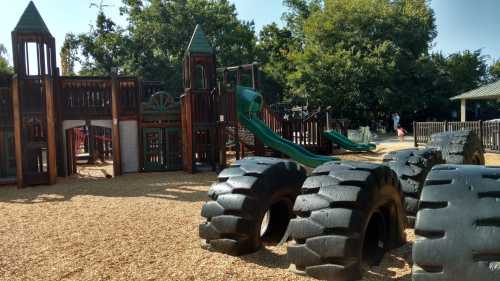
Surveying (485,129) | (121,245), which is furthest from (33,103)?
(485,129)

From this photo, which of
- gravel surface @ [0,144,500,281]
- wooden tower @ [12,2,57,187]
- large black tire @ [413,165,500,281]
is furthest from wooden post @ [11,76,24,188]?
large black tire @ [413,165,500,281]

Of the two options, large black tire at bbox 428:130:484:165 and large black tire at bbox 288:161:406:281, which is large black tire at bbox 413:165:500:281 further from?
large black tire at bbox 428:130:484:165

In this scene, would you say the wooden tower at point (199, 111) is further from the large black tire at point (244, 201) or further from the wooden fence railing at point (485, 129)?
the large black tire at point (244, 201)

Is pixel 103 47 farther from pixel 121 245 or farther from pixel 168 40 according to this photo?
pixel 121 245

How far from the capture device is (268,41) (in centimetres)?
4819

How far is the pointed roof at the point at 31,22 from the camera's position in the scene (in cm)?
1310

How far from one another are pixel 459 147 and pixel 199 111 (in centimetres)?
965

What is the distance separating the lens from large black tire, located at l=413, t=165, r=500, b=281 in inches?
82.0

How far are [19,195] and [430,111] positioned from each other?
116 ft

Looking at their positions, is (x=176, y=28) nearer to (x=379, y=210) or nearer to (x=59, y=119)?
(x=59, y=119)

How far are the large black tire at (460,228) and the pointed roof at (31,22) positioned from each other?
1370cm

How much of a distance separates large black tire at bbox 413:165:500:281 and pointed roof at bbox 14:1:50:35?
13.7 metres

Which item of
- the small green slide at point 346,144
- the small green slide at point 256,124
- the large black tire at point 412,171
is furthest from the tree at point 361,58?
the large black tire at point 412,171

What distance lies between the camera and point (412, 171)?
4.74m
